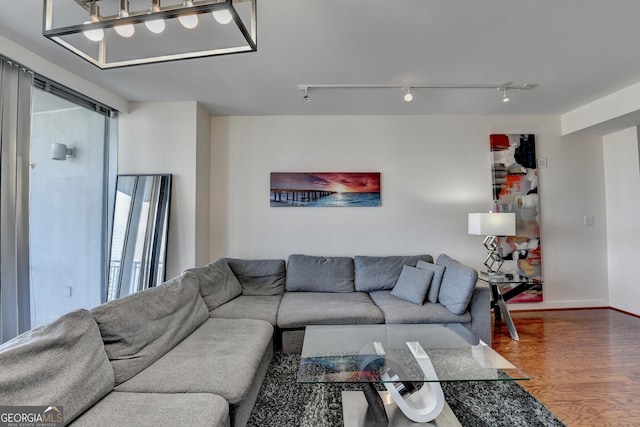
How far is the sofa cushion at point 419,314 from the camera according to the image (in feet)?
8.18

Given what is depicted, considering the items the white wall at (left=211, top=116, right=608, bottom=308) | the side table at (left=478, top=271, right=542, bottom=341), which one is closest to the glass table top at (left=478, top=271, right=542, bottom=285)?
the side table at (left=478, top=271, right=542, bottom=341)

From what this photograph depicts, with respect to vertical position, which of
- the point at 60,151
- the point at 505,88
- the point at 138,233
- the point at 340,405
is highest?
the point at 505,88

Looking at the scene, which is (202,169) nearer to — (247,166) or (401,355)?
(247,166)

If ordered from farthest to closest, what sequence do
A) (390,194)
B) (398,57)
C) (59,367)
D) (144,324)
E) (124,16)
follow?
(390,194)
(398,57)
(144,324)
(124,16)
(59,367)

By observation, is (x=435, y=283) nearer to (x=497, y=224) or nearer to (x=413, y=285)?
(x=413, y=285)

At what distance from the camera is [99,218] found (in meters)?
3.16

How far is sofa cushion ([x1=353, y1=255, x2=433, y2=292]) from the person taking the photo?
3.19 metres

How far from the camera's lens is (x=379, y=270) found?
3242 mm

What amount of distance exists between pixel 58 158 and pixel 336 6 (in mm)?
2963

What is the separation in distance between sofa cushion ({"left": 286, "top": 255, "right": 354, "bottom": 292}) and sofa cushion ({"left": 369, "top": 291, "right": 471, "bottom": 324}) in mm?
630

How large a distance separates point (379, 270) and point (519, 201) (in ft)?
6.72

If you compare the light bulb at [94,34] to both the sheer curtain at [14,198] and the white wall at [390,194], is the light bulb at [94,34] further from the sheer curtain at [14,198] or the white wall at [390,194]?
the white wall at [390,194]

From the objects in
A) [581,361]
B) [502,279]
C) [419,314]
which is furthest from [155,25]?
[581,361]

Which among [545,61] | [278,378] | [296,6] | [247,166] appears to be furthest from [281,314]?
[545,61]
